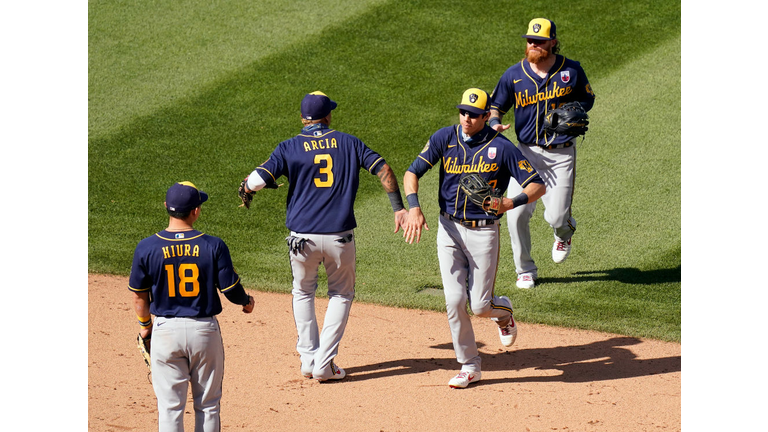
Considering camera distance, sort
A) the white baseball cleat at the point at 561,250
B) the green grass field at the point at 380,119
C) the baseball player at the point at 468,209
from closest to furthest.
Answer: the baseball player at the point at 468,209 < the white baseball cleat at the point at 561,250 < the green grass field at the point at 380,119

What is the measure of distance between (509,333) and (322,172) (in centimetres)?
192

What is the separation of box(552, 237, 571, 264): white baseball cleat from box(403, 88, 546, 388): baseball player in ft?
7.86

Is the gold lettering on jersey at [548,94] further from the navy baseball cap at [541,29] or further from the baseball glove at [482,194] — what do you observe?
the baseball glove at [482,194]

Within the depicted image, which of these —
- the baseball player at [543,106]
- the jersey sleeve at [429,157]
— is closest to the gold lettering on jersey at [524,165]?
the jersey sleeve at [429,157]

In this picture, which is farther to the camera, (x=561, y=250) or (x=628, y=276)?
(x=628, y=276)

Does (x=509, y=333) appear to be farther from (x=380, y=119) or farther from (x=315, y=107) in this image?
(x=380, y=119)

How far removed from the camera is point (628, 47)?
13.1 metres

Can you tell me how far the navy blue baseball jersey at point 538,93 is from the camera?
7859mm

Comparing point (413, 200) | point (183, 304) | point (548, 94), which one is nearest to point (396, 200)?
point (413, 200)

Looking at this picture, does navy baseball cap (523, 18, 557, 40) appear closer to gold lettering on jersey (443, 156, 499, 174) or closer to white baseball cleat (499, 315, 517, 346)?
gold lettering on jersey (443, 156, 499, 174)

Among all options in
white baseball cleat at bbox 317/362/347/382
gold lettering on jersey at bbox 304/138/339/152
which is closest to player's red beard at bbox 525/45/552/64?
gold lettering on jersey at bbox 304/138/339/152

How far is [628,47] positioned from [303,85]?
193 inches

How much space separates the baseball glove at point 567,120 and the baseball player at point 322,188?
2.21 metres

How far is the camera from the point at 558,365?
22.0ft
